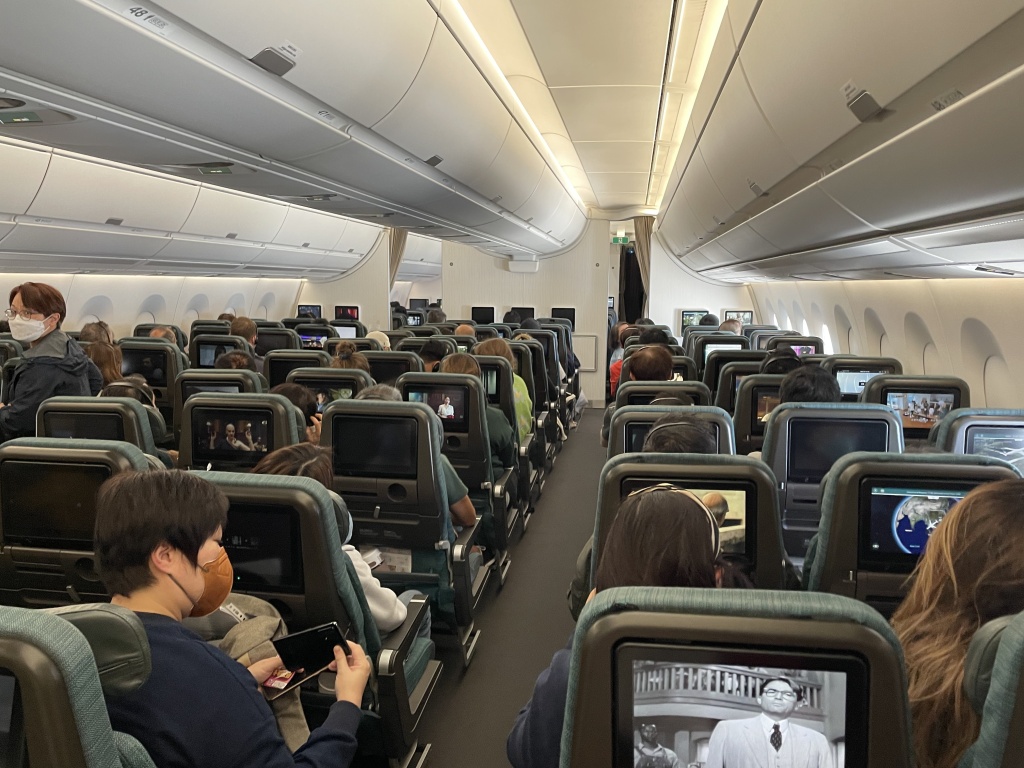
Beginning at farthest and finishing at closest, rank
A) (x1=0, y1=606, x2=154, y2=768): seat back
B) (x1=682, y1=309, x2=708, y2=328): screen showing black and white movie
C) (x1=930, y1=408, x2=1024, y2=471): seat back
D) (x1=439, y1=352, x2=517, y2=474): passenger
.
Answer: (x1=682, y1=309, x2=708, y2=328): screen showing black and white movie → (x1=439, y1=352, x2=517, y2=474): passenger → (x1=930, y1=408, x2=1024, y2=471): seat back → (x1=0, y1=606, x2=154, y2=768): seat back

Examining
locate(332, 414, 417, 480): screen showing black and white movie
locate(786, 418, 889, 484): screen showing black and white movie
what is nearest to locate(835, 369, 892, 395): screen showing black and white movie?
locate(786, 418, 889, 484): screen showing black and white movie

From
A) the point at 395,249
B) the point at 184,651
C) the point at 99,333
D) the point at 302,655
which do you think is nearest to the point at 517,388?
the point at 99,333

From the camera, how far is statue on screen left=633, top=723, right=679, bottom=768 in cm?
111

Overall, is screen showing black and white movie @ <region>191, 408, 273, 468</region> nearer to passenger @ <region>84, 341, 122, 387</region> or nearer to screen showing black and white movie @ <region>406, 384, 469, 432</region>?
screen showing black and white movie @ <region>406, 384, 469, 432</region>

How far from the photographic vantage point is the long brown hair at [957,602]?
1.46 m

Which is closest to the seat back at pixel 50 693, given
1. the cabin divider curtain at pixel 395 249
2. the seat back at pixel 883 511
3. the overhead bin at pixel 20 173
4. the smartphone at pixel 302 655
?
the smartphone at pixel 302 655

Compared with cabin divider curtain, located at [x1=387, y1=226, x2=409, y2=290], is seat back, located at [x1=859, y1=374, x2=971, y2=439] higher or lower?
lower

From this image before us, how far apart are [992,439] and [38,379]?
4814 mm

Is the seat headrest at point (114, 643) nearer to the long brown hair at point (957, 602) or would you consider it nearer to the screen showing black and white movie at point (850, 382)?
the long brown hair at point (957, 602)

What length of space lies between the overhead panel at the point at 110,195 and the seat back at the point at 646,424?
23.2 feet

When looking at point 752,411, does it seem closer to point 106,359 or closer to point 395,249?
point 106,359

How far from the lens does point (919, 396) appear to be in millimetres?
4539

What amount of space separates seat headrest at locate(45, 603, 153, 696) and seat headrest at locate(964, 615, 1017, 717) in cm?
127

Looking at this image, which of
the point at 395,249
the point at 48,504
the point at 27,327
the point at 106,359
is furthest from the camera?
the point at 395,249
